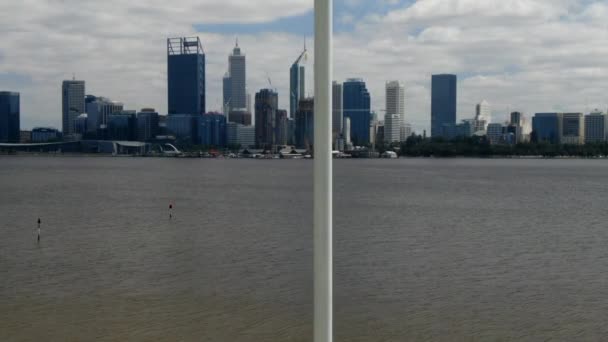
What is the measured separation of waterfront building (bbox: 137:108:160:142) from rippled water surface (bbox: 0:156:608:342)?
410ft

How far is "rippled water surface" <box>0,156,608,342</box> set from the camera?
11.3m

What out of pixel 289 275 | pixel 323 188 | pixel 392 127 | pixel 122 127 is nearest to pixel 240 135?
pixel 122 127

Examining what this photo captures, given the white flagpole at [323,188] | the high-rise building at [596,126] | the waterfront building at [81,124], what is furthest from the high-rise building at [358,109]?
the white flagpole at [323,188]

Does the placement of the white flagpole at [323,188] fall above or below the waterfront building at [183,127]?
below

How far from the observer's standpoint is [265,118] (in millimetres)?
156125

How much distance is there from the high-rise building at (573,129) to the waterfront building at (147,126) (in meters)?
80.6

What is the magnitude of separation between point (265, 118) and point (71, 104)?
4571 centimetres

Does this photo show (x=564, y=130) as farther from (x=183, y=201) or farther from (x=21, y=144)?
(x=183, y=201)

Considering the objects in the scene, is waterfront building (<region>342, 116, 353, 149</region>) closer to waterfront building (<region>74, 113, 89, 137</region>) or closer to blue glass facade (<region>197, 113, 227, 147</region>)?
blue glass facade (<region>197, 113, 227, 147</region>)

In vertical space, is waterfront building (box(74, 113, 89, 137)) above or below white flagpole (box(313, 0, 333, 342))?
above

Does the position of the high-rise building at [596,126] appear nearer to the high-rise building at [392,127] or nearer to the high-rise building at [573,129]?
the high-rise building at [573,129]

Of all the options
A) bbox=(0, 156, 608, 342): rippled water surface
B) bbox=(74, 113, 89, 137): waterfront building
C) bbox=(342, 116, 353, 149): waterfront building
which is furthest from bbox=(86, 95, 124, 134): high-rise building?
bbox=(0, 156, 608, 342): rippled water surface

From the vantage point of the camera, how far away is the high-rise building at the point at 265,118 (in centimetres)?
15400

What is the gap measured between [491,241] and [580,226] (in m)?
6.32
